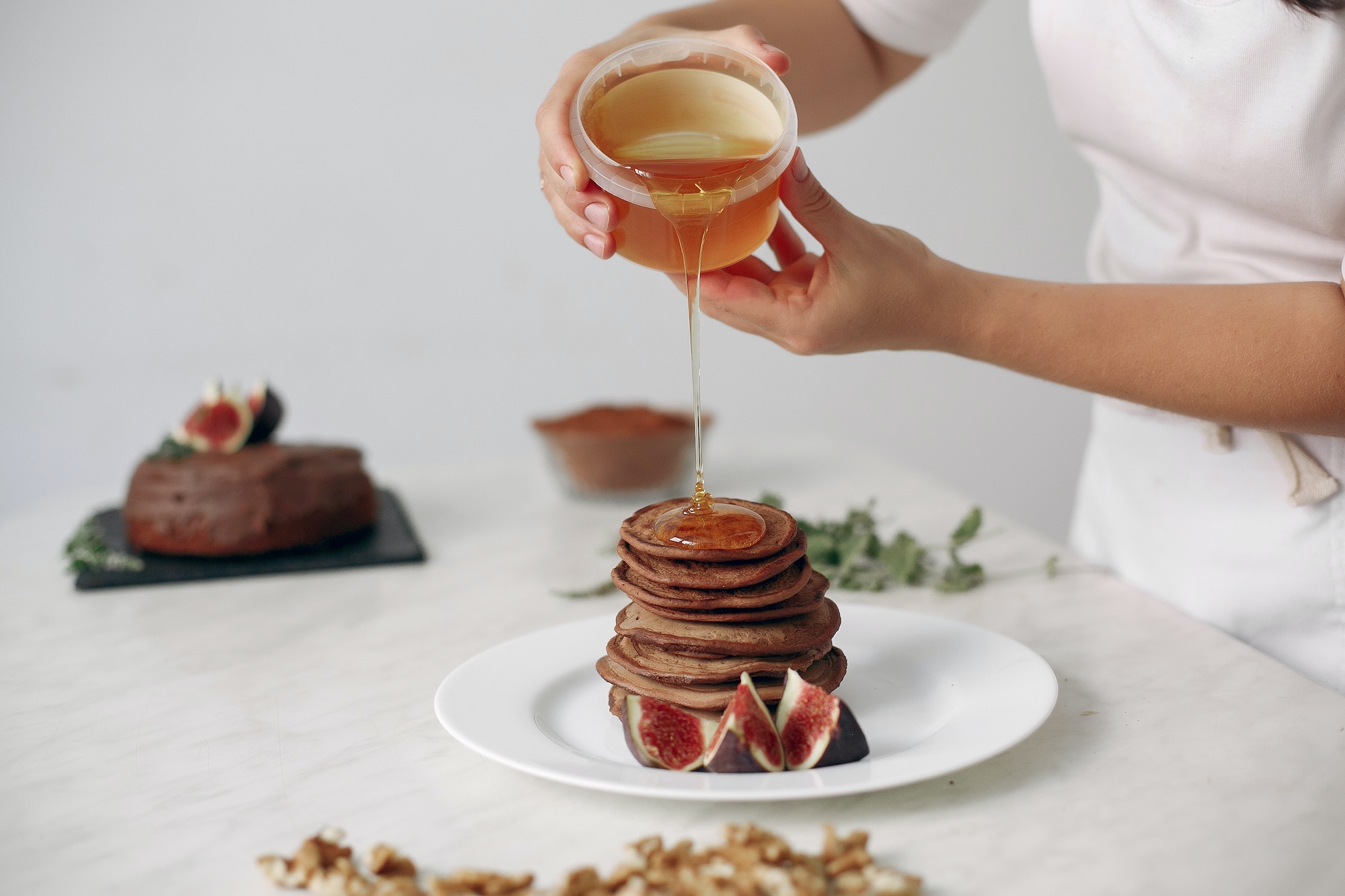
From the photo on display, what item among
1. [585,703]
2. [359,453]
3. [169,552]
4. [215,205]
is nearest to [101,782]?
[585,703]

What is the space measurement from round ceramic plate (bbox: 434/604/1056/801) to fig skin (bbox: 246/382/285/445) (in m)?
1.22

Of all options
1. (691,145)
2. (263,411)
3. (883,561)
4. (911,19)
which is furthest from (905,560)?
(263,411)

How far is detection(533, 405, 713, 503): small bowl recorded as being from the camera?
2.73 meters

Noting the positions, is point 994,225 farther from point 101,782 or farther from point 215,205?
point 101,782

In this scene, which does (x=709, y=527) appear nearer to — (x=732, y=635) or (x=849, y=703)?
(x=732, y=635)

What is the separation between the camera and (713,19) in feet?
6.54

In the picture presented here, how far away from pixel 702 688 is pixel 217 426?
65.0 inches

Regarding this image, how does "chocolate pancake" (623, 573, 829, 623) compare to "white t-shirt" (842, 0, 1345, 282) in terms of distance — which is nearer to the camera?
"chocolate pancake" (623, 573, 829, 623)

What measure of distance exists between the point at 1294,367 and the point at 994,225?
13.7 ft

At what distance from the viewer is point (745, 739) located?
124 centimetres

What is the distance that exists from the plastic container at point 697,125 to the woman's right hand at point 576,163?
0.06ft

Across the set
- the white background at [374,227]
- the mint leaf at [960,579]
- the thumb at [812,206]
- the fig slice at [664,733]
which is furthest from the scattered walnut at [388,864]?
the white background at [374,227]

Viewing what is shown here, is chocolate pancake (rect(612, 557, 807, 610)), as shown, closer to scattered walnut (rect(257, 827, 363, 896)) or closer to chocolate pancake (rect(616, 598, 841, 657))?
chocolate pancake (rect(616, 598, 841, 657))

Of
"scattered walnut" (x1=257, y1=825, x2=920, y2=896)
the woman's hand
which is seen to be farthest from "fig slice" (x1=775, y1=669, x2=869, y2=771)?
the woman's hand
